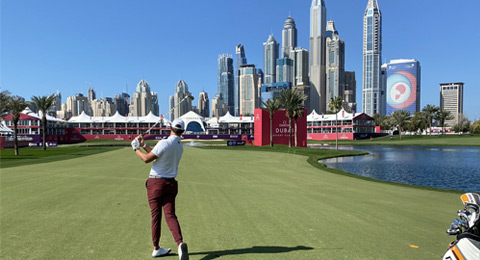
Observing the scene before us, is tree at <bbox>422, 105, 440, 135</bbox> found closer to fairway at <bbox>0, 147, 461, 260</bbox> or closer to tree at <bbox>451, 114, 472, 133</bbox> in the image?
tree at <bbox>451, 114, 472, 133</bbox>

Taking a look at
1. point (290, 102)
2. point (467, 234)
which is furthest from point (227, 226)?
point (290, 102)

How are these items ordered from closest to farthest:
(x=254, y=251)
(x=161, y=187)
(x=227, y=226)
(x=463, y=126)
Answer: (x=161, y=187), (x=254, y=251), (x=227, y=226), (x=463, y=126)

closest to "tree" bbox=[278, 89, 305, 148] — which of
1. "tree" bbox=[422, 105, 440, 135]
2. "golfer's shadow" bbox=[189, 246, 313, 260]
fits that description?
"golfer's shadow" bbox=[189, 246, 313, 260]

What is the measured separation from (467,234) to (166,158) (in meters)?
4.67

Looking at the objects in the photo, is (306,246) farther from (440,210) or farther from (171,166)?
(440,210)

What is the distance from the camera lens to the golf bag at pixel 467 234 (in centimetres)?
356

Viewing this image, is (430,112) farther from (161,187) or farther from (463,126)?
(161,187)

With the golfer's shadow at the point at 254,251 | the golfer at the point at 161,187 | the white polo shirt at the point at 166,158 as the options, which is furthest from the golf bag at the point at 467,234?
the white polo shirt at the point at 166,158

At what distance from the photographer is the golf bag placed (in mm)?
3564

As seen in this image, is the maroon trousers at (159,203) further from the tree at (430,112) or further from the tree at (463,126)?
the tree at (463,126)

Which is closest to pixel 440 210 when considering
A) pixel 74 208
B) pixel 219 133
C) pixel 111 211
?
pixel 111 211

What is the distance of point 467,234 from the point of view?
3760 mm

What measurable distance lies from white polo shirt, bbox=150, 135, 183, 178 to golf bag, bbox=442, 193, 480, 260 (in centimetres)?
440

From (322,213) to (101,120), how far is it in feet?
412
